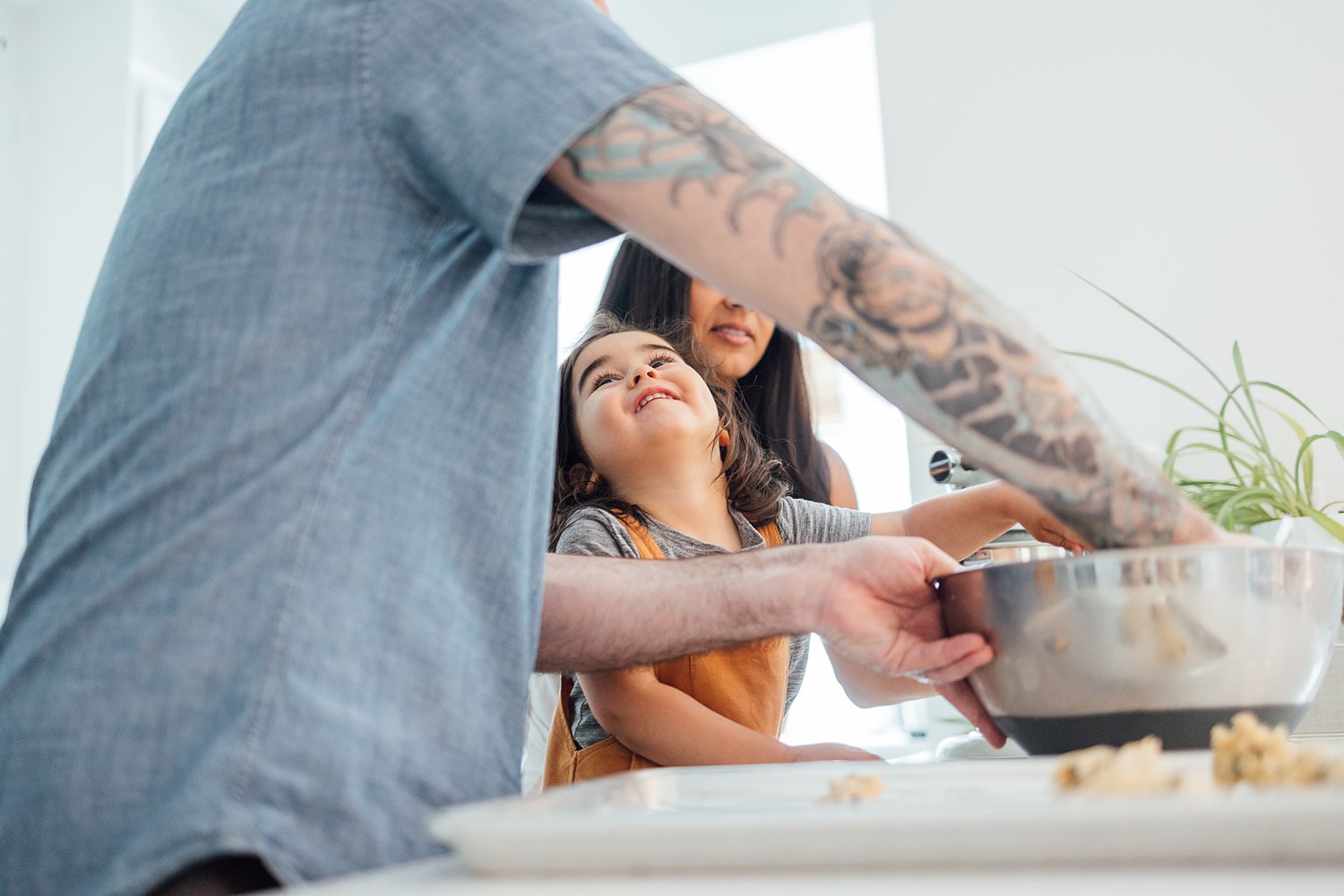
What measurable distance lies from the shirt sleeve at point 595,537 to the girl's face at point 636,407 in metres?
0.08

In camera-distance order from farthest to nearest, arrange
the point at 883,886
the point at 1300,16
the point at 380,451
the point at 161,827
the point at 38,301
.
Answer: the point at 38,301, the point at 1300,16, the point at 380,451, the point at 161,827, the point at 883,886

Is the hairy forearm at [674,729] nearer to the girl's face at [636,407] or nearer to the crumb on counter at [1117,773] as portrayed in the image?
the girl's face at [636,407]

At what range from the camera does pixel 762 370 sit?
178cm

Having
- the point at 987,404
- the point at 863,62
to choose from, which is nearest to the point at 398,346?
the point at 987,404

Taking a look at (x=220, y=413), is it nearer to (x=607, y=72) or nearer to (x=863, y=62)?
(x=607, y=72)

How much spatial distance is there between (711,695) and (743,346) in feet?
1.99

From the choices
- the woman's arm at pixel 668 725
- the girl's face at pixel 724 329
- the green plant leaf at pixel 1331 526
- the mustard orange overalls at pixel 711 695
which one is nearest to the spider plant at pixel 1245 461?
the green plant leaf at pixel 1331 526

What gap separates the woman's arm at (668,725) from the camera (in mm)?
1134

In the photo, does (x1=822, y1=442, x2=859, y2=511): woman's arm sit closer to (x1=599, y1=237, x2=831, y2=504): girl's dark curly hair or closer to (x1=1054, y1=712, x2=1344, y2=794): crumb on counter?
(x1=599, y1=237, x2=831, y2=504): girl's dark curly hair

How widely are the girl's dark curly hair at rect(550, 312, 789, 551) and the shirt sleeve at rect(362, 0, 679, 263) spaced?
2.54ft

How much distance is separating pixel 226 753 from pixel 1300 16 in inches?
107

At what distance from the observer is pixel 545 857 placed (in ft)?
1.30

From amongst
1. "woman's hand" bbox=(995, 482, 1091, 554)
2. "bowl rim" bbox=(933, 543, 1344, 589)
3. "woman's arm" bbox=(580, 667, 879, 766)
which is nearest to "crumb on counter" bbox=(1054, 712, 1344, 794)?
"bowl rim" bbox=(933, 543, 1344, 589)

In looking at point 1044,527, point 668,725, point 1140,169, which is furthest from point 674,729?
point 1140,169
